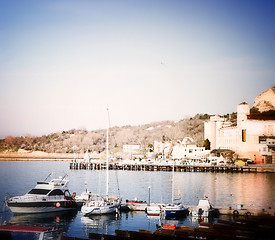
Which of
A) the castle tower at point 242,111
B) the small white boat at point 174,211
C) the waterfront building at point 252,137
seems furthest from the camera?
the castle tower at point 242,111

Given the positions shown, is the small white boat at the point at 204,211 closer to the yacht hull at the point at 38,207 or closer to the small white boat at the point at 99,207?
the small white boat at the point at 99,207

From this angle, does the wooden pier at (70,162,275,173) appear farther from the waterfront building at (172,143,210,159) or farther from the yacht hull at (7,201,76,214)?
the yacht hull at (7,201,76,214)

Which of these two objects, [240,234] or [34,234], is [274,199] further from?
[34,234]

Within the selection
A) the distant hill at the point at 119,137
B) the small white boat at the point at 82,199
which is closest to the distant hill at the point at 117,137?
the distant hill at the point at 119,137

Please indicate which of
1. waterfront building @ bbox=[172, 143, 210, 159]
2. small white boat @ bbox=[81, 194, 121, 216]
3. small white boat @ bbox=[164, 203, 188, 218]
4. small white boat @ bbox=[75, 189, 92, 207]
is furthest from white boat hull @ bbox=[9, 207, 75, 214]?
waterfront building @ bbox=[172, 143, 210, 159]

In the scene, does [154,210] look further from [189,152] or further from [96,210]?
[189,152]

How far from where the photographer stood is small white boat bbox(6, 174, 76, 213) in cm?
2769

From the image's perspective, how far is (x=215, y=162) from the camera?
8356cm

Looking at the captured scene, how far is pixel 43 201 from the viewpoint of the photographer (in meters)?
28.4

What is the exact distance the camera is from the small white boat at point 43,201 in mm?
27688

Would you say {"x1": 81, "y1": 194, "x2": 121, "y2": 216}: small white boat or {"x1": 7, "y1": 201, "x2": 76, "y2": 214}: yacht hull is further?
{"x1": 7, "y1": 201, "x2": 76, "y2": 214}: yacht hull

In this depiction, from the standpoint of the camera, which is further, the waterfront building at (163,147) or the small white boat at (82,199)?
the waterfront building at (163,147)

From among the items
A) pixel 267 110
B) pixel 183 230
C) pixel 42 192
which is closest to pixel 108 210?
pixel 42 192

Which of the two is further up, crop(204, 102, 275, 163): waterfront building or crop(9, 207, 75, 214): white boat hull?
crop(204, 102, 275, 163): waterfront building
